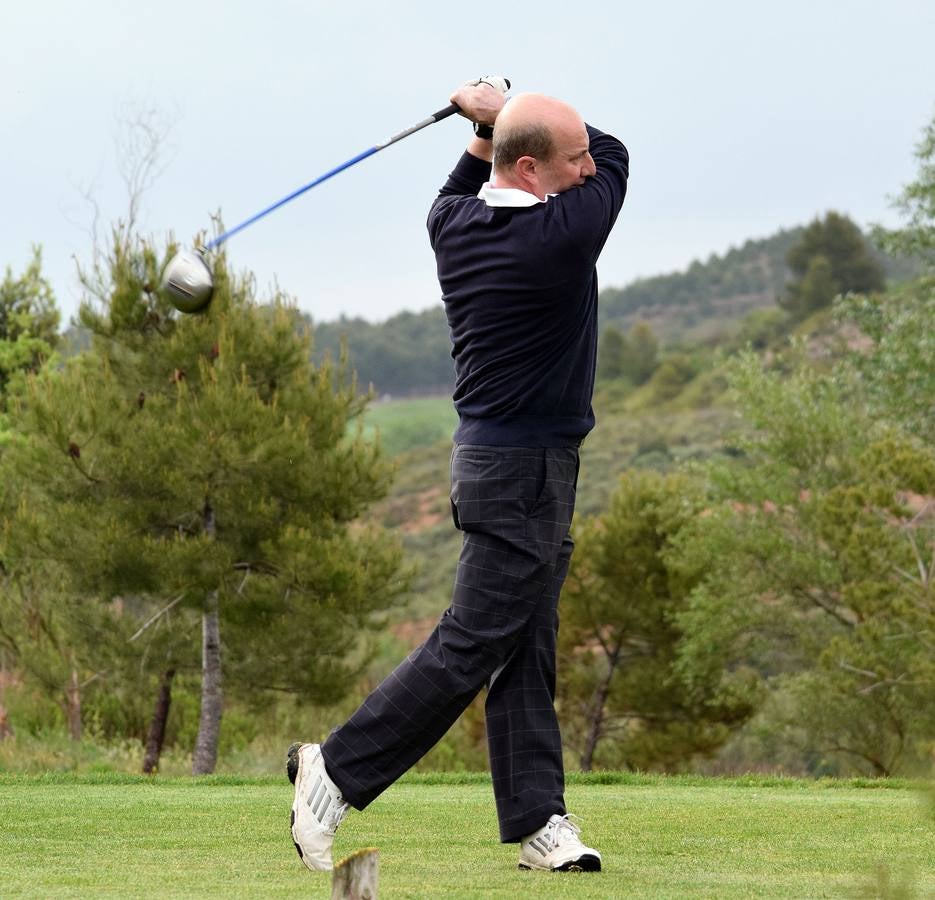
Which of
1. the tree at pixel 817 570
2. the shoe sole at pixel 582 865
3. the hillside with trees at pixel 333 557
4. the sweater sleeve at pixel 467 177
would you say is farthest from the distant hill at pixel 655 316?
the shoe sole at pixel 582 865

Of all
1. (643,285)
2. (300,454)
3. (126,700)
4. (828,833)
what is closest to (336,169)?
(828,833)

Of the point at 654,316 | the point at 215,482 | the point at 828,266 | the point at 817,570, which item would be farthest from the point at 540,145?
the point at 654,316

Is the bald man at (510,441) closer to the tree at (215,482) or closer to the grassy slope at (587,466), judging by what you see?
the tree at (215,482)

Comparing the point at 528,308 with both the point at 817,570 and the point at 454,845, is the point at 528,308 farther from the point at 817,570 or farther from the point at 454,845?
the point at 817,570

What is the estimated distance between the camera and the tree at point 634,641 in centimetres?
2895

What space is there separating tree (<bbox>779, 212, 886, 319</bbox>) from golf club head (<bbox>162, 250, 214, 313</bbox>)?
2771 inches

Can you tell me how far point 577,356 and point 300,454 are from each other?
15289mm

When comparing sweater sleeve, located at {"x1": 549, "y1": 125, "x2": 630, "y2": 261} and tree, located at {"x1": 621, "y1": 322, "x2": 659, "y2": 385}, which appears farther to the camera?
tree, located at {"x1": 621, "y1": 322, "x2": 659, "y2": 385}

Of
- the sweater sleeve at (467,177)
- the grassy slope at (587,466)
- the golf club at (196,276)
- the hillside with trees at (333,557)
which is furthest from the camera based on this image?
the grassy slope at (587,466)

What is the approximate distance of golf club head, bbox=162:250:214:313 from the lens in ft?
17.2

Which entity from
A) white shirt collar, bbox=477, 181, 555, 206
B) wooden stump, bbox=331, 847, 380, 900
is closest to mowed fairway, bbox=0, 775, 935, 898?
wooden stump, bbox=331, 847, 380, 900

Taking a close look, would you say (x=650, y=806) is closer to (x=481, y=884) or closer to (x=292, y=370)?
(x=481, y=884)

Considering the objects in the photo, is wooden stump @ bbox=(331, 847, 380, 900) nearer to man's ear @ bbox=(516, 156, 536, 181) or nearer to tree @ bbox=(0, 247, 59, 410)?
man's ear @ bbox=(516, 156, 536, 181)

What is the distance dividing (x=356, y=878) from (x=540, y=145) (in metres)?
2.08
